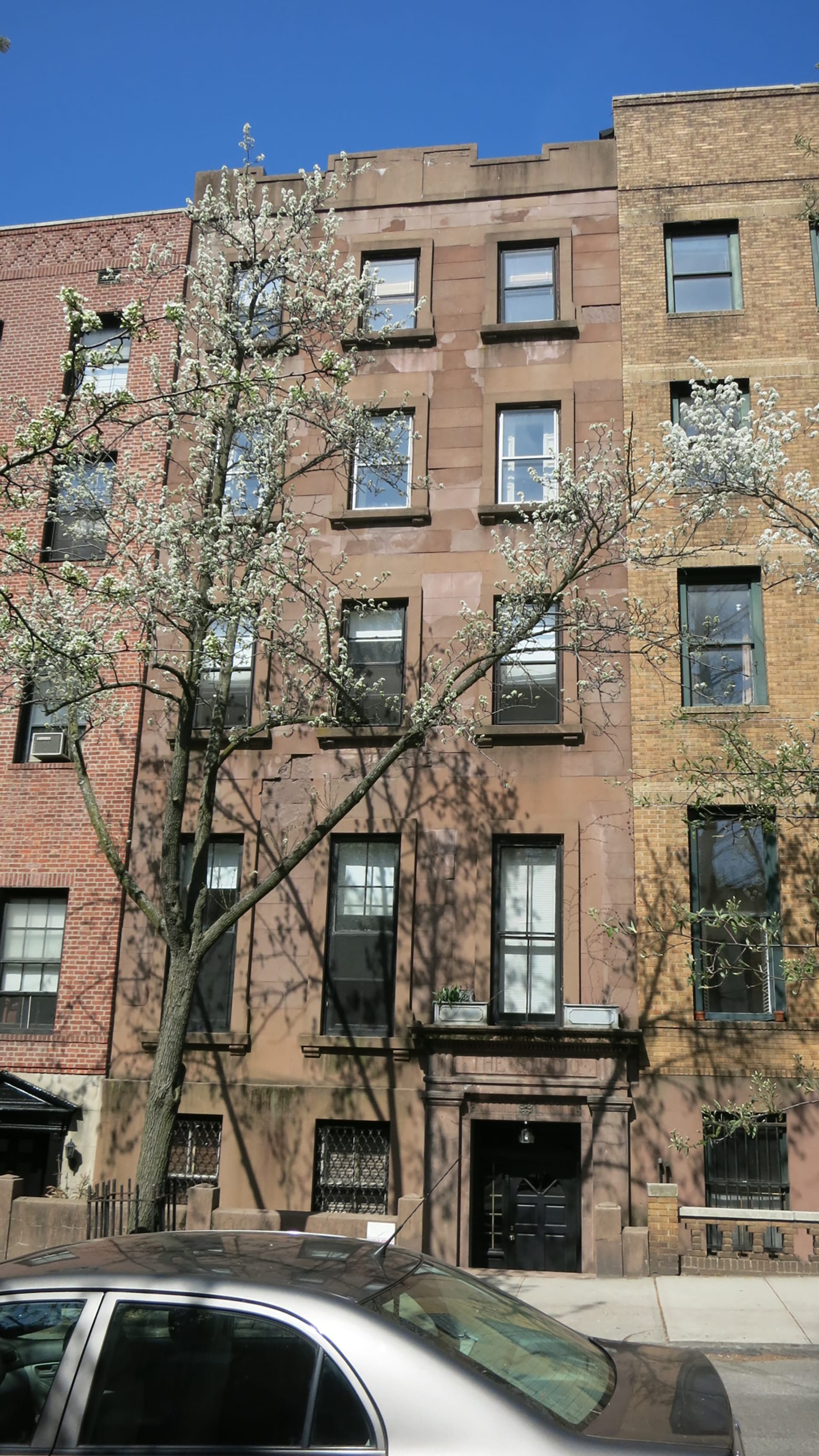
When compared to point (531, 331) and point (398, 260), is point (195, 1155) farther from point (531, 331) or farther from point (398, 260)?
point (398, 260)

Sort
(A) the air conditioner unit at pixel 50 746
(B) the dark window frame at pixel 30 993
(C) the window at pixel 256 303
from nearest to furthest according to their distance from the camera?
1. (C) the window at pixel 256 303
2. (B) the dark window frame at pixel 30 993
3. (A) the air conditioner unit at pixel 50 746

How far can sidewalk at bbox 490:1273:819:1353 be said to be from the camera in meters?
11.7

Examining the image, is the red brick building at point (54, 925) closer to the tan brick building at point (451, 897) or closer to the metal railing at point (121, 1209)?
→ the tan brick building at point (451, 897)

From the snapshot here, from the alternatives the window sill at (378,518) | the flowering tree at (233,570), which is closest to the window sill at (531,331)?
the flowering tree at (233,570)

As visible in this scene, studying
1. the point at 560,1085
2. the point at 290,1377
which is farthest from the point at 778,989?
the point at 290,1377

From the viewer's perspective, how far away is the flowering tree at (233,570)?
1268cm

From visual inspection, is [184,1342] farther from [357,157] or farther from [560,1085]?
[357,157]

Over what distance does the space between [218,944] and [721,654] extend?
840cm

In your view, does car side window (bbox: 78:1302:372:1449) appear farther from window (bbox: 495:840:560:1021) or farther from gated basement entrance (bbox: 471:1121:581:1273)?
window (bbox: 495:840:560:1021)

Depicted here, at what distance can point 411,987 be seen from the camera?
16828 mm

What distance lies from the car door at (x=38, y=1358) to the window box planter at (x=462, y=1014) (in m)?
12.0

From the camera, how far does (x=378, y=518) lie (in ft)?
61.7

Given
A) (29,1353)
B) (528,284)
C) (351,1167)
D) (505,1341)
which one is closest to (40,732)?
(351,1167)

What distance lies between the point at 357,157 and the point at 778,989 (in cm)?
1498
